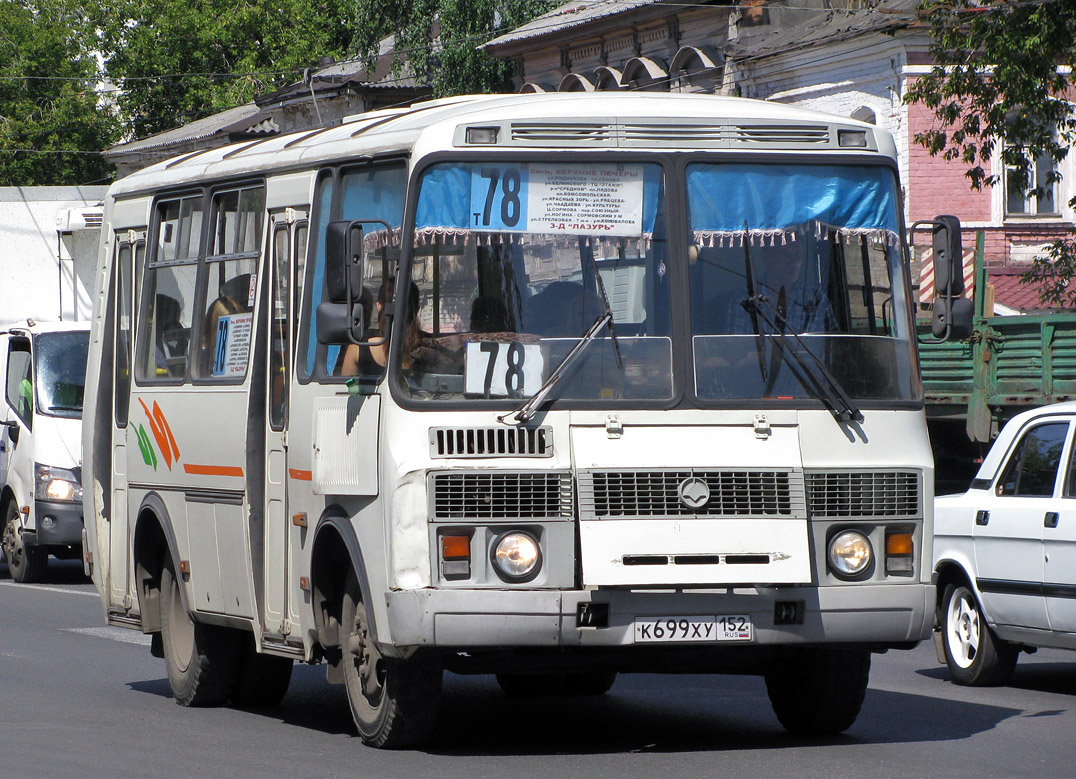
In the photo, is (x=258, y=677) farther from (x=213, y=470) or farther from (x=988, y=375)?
(x=988, y=375)

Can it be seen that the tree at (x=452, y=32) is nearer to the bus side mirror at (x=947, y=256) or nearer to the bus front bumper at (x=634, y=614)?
the bus side mirror at (x=947, y=256)

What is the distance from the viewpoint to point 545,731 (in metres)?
9.41

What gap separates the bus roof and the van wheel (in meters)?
10.9

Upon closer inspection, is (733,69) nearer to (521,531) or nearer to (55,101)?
(521,531)

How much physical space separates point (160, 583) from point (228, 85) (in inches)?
2257

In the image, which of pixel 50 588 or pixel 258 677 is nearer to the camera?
pixel 258 677

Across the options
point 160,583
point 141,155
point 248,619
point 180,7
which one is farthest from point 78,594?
point 180,7

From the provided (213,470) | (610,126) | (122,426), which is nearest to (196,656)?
(213,470)

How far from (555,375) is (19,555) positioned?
12.3 meters

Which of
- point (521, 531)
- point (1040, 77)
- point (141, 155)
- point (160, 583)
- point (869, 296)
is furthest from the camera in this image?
point (141, 155)

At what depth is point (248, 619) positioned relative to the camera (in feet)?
31.7

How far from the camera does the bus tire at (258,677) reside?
1054cm

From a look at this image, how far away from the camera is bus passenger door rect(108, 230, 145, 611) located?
36.8ft

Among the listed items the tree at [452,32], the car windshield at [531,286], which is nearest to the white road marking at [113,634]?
the car windshield at [531,286]
